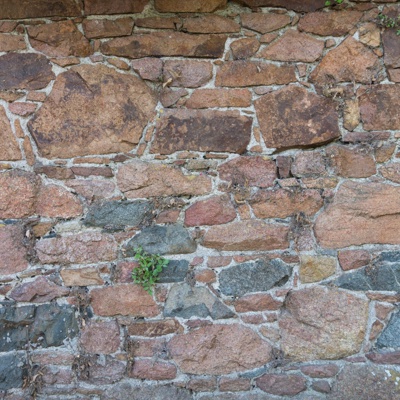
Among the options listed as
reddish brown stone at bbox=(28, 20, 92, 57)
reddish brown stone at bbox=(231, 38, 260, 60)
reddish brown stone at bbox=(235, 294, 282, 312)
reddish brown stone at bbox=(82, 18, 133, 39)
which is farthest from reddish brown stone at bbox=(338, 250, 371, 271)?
reddish brown stone at bbox=(28, 20, 92, 57)

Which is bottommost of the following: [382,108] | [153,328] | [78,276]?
[153,328]

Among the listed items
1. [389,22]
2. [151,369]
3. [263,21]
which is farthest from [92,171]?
[389,22]

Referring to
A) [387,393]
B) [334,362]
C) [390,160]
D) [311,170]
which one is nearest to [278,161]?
[311,170]

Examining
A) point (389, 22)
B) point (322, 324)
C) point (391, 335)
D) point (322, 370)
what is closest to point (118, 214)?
point (322, 324)

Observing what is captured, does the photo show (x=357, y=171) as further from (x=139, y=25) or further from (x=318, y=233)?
(x=139, y=25)

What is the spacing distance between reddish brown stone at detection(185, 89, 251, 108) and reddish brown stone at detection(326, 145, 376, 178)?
0.55m

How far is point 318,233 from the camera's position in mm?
2289

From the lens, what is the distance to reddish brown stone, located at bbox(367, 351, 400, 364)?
7.43 feet

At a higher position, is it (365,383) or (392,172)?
(392,172)

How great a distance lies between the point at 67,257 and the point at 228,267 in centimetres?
88

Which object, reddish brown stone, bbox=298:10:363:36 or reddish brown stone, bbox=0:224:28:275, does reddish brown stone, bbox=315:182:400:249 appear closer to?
reddish brown stone, bbox=298:10:363:36

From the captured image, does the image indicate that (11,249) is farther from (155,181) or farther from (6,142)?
(155,181)

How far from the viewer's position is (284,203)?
7.50 feet

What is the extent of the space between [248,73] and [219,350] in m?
1.53
